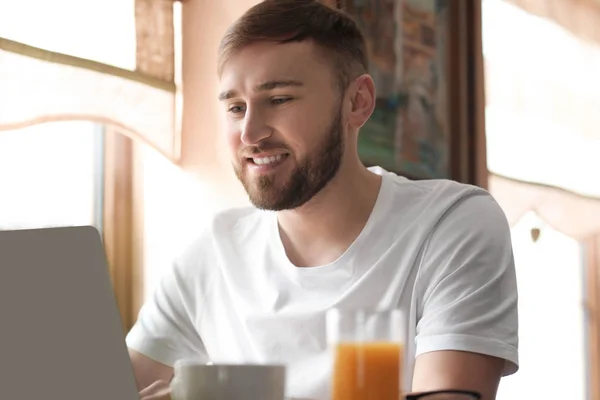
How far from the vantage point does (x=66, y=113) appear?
1959 mm

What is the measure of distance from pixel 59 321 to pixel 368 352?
0.29 metres

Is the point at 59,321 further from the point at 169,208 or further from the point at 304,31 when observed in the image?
the point at 169,208

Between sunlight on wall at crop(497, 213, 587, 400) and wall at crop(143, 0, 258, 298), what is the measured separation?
1.52m

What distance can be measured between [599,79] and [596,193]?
498 millimetres

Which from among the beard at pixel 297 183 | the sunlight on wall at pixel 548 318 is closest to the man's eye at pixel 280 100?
the beard at pixel 297 183

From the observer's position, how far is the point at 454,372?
112 centimetres

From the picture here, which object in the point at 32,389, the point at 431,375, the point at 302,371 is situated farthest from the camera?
the point at 302,371

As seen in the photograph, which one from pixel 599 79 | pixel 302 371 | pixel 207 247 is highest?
pixel 599 79

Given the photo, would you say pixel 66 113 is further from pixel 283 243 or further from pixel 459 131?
pixel 459 131

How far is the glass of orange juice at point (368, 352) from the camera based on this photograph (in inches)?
29.2

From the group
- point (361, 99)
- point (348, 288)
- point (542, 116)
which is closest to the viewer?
point (348, 288)

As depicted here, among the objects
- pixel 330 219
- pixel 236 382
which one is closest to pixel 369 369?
pixel 236 382

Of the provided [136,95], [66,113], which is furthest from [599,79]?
[66,113]

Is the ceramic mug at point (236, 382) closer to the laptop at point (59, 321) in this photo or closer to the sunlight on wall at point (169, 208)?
the laptop at point (59, 321)
